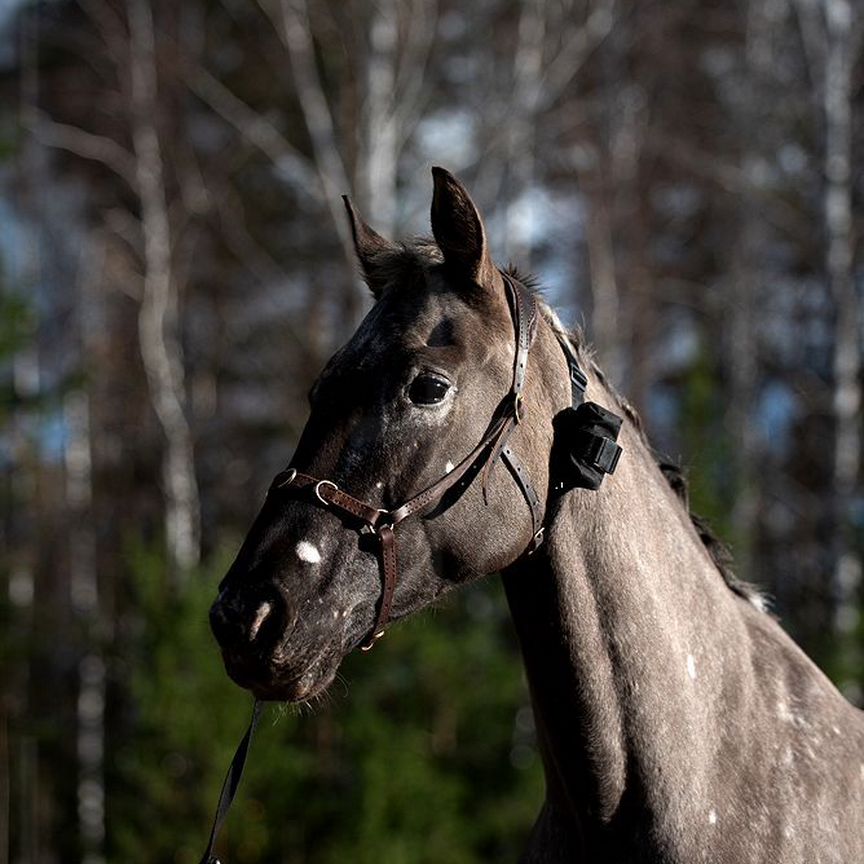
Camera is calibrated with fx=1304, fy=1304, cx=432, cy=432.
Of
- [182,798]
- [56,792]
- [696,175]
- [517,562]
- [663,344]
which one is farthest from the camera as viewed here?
[663,344]

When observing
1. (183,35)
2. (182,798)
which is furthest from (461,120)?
(182,798)

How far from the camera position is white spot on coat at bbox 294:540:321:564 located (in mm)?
2760

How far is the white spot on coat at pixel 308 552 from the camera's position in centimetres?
276

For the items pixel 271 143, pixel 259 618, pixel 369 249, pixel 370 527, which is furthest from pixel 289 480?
pixel 271 143

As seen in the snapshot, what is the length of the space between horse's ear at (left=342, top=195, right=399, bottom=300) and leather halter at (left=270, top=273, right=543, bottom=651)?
1.10 ft

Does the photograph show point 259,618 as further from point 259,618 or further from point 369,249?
point 369,249

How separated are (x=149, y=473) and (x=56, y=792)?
899 cm

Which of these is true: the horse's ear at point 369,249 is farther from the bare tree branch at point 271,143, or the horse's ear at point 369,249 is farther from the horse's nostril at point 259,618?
the bare tree branch at point 271,143

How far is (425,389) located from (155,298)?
1129 cm

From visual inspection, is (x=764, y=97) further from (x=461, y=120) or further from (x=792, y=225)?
(x=461, y=120)

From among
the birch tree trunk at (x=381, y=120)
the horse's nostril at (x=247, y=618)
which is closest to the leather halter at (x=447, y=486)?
the horse's nostril at (x=247, y=618)

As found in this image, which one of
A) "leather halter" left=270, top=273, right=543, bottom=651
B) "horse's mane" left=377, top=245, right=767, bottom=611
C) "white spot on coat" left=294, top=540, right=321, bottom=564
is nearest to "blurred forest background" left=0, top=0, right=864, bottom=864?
"horse's mane" left=377, top=245, right=767, bottom=611

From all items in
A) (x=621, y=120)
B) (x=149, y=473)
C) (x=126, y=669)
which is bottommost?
(x=149, y=473)

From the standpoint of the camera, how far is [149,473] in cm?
2030
